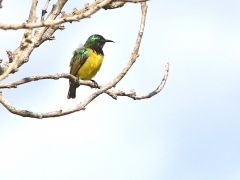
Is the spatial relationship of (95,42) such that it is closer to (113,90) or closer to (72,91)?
(72,91)

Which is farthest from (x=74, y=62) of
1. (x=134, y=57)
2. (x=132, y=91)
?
(x=134, y=57)

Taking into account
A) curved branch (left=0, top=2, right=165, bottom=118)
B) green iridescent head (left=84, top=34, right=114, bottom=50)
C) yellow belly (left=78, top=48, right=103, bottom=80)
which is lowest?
curved branch (left=0, top=2, right=165, bottom=118)

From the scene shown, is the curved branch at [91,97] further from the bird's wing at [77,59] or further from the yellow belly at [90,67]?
the bird's wing at [77,59]

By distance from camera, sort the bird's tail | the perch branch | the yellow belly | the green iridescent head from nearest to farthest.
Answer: the perch branch < the yellow belly < the bird's tail < the green iridescent head

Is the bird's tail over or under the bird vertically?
under

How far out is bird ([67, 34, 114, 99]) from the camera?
11017 mm

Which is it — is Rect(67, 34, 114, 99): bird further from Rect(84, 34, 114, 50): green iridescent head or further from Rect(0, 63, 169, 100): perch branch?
Rect(0, 63, 169, 100): perch branch

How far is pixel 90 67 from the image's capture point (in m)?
11.0

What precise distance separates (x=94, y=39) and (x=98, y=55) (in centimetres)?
73

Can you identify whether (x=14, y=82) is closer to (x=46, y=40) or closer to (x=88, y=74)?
(x=46, y=40)

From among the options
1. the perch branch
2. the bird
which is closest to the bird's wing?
the bird

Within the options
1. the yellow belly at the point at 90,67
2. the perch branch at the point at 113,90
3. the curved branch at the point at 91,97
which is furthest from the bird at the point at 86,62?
the curved branch at the point at 91,97

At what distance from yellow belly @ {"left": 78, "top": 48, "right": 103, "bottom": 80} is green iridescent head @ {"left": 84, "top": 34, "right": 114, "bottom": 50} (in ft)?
1.48

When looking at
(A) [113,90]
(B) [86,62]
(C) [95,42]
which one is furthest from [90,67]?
(A) [113,90]
